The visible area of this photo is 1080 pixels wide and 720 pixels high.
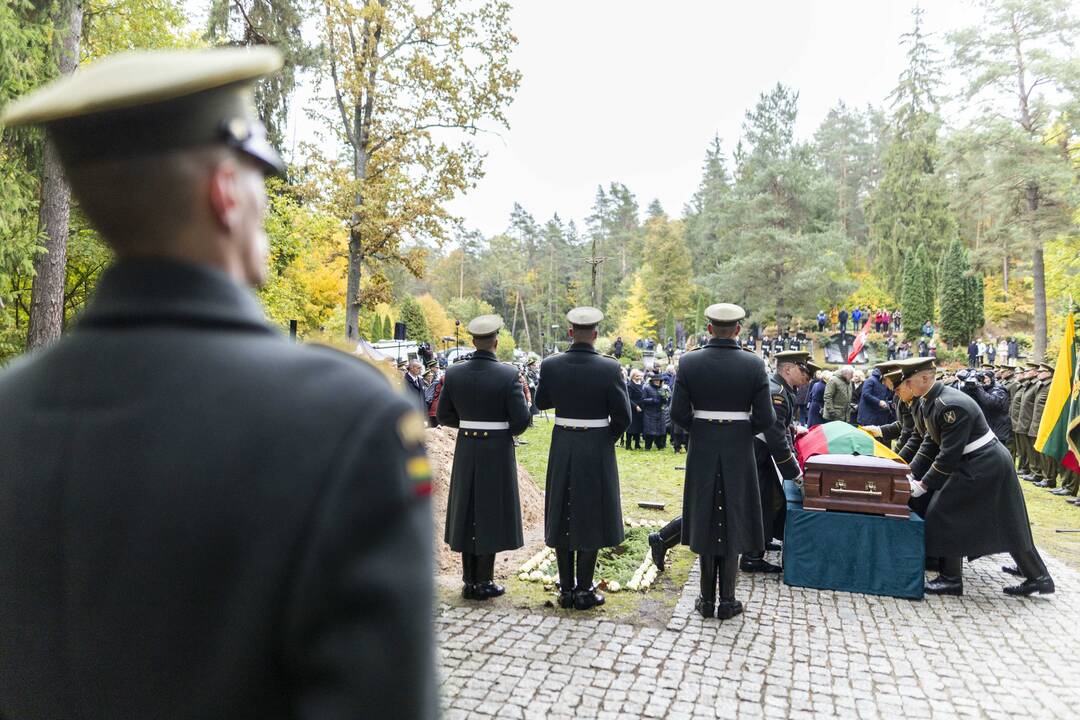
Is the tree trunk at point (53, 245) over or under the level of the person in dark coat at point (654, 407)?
over

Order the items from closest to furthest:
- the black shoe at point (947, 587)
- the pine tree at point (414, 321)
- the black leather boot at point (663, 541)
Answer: the black shoe at point (947, 587), the black leather boot at point (663, 541), the pine tree at point (414, 321)

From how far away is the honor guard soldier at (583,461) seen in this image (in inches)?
230

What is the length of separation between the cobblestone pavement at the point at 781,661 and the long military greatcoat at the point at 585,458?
0.66 meters

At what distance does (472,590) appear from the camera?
604 centimetres

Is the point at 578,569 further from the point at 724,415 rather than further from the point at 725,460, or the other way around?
the point at 724,415

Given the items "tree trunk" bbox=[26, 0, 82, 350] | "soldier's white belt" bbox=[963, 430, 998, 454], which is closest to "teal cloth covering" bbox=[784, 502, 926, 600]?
"soldier's white belt" bbox=[963, 430, 998, 454]

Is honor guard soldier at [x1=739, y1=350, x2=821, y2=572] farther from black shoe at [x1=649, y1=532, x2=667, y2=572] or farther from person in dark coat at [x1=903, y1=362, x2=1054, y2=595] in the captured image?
person in dark coat at [x1=903, y1=362, x2=1054, y2=595]

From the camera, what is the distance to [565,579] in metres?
5.91

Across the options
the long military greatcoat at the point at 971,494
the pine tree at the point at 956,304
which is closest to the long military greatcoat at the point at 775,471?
the long military greatcoat at the point at 971,494

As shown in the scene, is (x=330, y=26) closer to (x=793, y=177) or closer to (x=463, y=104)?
(x=463, y=104)

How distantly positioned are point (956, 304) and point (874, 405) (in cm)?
3335

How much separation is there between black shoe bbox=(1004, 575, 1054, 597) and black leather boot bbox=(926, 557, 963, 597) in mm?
467

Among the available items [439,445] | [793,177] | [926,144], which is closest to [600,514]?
[439,445]

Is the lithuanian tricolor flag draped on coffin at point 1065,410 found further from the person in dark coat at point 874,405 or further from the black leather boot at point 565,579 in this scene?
the black leather boot at point 565,579
